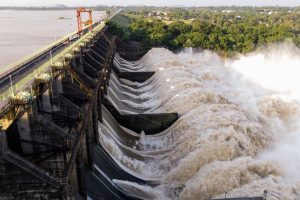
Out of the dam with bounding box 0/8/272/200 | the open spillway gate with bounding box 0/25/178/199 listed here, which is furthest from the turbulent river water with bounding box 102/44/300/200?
the open spillway gate with bounding box 0/25/178/199

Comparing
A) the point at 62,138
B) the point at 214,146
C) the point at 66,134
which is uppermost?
the point at 66,134

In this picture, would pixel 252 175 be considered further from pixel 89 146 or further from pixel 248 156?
pixel 89 146

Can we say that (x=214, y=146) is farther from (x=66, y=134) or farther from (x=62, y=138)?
(x=62, y=138)

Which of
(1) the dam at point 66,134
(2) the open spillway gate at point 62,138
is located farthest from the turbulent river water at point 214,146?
(2) the open spillway gate at point 62,138

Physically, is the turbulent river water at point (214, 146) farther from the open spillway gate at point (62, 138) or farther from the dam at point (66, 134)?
the open spillway gate at point (62, 138)

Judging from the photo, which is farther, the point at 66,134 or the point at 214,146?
the point at 214,146

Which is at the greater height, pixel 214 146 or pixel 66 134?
pixel 66 134

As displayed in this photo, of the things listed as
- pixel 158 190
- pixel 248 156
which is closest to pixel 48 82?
pixel 158 190

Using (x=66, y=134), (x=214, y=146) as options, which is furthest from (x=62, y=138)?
(x=214, y=146)
